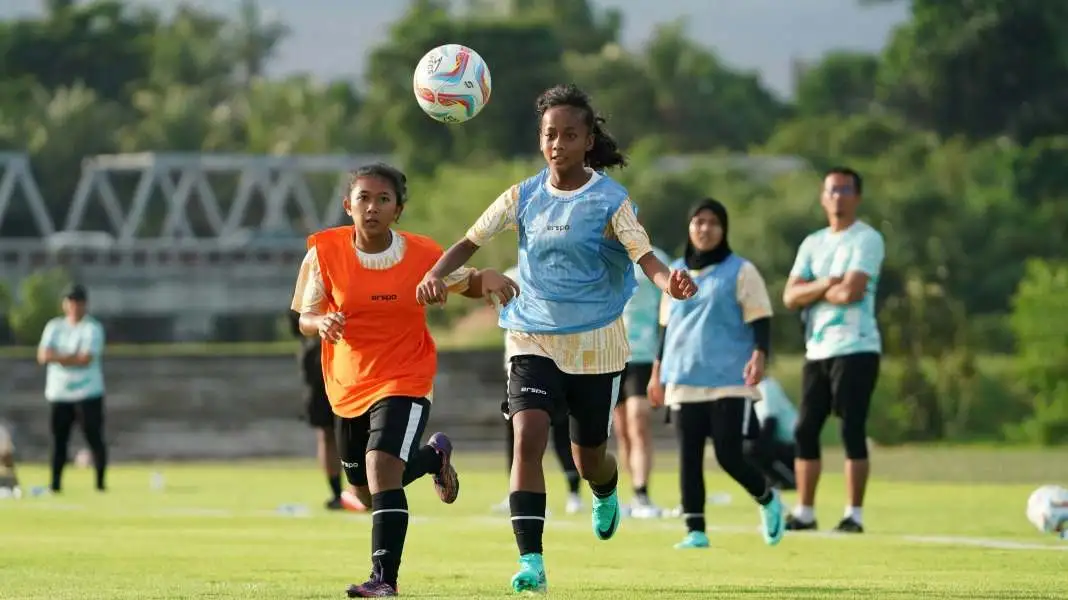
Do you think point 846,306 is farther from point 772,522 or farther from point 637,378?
point 637,378

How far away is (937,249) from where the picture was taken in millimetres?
71250

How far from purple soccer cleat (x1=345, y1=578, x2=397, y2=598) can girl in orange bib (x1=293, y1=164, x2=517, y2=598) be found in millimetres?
316

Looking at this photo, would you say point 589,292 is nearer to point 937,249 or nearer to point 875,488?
point 875,488

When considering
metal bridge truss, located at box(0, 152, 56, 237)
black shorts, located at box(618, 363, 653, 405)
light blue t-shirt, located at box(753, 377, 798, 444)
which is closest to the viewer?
black shorts, located at box(618, 363, 653, 405)

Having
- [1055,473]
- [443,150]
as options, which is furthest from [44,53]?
[1055,473]

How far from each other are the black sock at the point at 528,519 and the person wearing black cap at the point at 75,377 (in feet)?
39.8

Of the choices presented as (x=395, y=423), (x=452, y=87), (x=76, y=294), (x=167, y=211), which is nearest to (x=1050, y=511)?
(x=452, y=87)

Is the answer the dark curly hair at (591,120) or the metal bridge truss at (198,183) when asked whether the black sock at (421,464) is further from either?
the metal bridge truss at (198,183)

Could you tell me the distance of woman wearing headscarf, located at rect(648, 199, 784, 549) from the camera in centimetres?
1380

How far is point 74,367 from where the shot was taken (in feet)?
73.2

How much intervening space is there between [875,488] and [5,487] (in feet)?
25.2

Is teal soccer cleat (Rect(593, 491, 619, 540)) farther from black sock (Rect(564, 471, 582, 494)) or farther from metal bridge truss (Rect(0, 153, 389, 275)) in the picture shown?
metal bridge truss (Rect(0, 153, 389, 275))

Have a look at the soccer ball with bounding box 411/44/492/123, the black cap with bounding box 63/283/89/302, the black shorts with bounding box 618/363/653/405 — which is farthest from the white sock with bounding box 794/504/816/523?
the black cap with bounding box 63/283/89/302

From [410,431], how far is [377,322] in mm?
533
